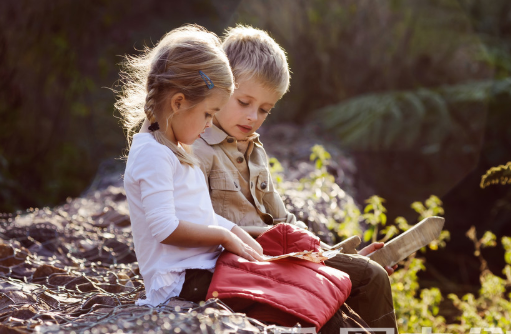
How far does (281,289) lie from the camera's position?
5.38 ft

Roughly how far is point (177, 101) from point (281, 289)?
2.31 ft

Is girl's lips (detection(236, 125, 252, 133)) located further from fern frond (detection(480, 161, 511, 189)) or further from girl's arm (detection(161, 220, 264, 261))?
fern frond (detection(480, 161, 511, 189))

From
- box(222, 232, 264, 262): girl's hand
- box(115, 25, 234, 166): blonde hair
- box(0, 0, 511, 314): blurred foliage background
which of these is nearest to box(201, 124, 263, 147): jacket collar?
box(115, 25, 234, 166): blonde hair

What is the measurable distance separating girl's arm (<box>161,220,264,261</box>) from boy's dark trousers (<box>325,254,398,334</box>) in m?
0.37

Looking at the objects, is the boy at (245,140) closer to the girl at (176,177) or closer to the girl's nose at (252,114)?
the girl's nose at (252,114)

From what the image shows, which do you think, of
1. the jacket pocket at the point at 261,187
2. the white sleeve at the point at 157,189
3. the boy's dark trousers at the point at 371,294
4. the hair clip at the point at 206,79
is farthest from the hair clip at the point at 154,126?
the boy's dark trousers at the point at 371,294

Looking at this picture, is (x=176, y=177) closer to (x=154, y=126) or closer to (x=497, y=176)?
(x=154, y=126)

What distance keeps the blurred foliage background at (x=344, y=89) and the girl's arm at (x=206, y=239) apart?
379 cm

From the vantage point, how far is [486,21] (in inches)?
277

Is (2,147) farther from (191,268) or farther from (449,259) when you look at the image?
(191,268)

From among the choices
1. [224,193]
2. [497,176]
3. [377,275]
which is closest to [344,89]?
[497,176]

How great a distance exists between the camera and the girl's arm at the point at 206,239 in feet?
5.63

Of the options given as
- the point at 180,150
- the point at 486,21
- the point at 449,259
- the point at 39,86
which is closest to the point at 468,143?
the point at 449,259

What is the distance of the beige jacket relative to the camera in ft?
7.36
